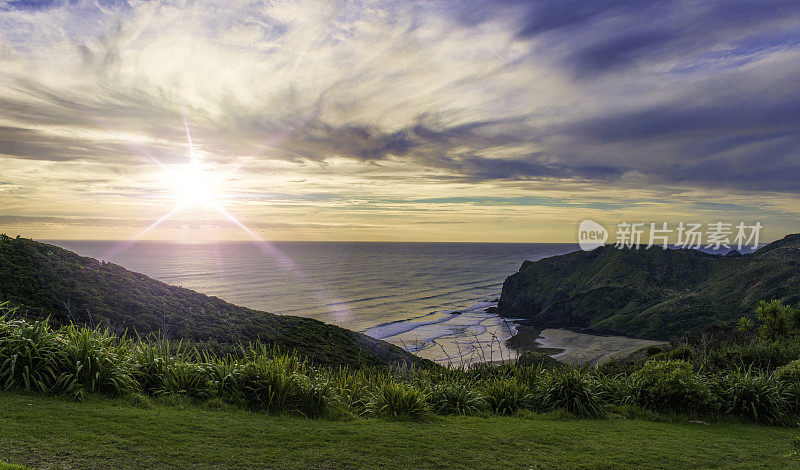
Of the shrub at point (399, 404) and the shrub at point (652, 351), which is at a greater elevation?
the shrub at point (399, 404)

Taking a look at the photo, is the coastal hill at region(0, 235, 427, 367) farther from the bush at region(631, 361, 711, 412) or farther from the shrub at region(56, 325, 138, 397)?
the bush at region(631, 361, 711, 412)

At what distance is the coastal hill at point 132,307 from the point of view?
13570 mm

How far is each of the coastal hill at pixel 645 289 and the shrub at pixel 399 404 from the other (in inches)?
1889

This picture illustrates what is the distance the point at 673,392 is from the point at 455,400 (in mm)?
4569

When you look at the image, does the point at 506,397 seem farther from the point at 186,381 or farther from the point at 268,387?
the point at 186,381

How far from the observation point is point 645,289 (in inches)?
2346

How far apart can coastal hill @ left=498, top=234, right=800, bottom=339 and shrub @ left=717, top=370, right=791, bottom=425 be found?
142ft

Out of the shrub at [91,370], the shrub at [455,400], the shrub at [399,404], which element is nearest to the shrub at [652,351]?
the shrub at [455,400]

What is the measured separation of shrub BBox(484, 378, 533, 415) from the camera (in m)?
8.95

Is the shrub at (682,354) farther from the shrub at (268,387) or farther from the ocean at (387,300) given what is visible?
the shrub at (268,387)

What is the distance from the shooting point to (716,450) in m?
6.80

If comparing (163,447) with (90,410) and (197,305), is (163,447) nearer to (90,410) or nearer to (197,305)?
(90,410)

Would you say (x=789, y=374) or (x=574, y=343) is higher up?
(x=789, y=374)

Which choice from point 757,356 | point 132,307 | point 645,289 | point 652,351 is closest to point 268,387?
point 132,307
